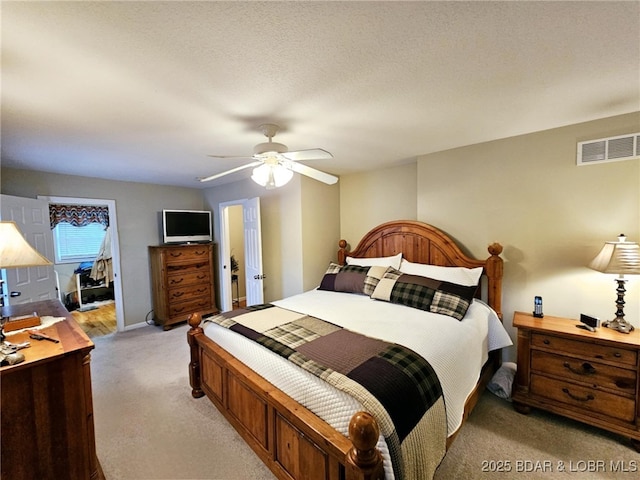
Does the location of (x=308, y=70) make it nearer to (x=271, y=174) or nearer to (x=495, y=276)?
(x=271, y=174)

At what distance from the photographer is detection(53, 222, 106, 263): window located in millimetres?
5624

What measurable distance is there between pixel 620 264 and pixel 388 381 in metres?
1.87

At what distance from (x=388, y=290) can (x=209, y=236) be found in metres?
3.55

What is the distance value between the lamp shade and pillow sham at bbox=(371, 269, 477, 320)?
0.86 m

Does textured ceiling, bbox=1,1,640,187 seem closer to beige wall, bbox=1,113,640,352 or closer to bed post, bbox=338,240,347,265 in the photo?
beige wall, bbox=1,113,640,352

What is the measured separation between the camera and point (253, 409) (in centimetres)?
174

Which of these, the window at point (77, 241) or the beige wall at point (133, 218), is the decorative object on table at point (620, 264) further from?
the window at point (77, 241)

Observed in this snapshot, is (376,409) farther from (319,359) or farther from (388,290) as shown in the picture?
(388,290)

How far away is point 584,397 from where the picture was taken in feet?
6.24

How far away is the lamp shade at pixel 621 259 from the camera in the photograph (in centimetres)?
179

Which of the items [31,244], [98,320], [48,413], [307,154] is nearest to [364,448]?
[48,413]

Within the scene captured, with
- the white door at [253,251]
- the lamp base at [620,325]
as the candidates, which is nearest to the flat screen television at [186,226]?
the white door at [253,251]

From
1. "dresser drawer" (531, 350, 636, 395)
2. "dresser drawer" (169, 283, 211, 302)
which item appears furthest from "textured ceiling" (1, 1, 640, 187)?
"dresser drawer" (169, 283, 211, 302)

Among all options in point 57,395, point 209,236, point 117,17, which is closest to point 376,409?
point 57,395
